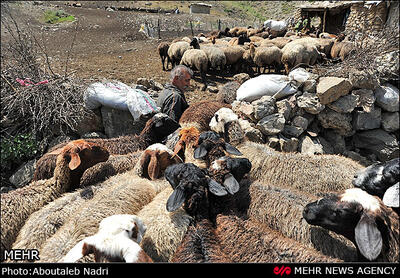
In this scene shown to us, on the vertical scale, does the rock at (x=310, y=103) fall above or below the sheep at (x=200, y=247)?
above

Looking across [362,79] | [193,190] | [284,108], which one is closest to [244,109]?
[284,108]

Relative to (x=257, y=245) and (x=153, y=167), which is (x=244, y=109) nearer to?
(x=153, y=167)

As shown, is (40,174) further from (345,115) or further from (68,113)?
(345,115)

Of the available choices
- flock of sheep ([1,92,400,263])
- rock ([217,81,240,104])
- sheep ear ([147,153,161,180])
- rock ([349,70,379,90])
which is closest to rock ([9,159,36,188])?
flock of sheep ([1,92,400,263])

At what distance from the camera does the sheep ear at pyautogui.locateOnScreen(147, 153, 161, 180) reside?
3.38 metres

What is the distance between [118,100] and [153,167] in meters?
A: 1.89

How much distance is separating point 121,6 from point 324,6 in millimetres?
15302

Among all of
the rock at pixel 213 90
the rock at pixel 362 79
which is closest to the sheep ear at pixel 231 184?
the rock at pixel 362 79

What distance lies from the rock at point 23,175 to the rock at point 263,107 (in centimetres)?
388

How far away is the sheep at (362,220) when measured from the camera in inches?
80.5

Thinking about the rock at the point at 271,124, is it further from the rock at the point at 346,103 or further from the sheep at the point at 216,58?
the sheep at the point at 216,58

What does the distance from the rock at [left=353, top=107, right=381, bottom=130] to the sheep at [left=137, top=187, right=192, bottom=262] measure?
170 inches

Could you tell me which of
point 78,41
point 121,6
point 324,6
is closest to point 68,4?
point 121,6

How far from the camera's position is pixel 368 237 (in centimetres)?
204
